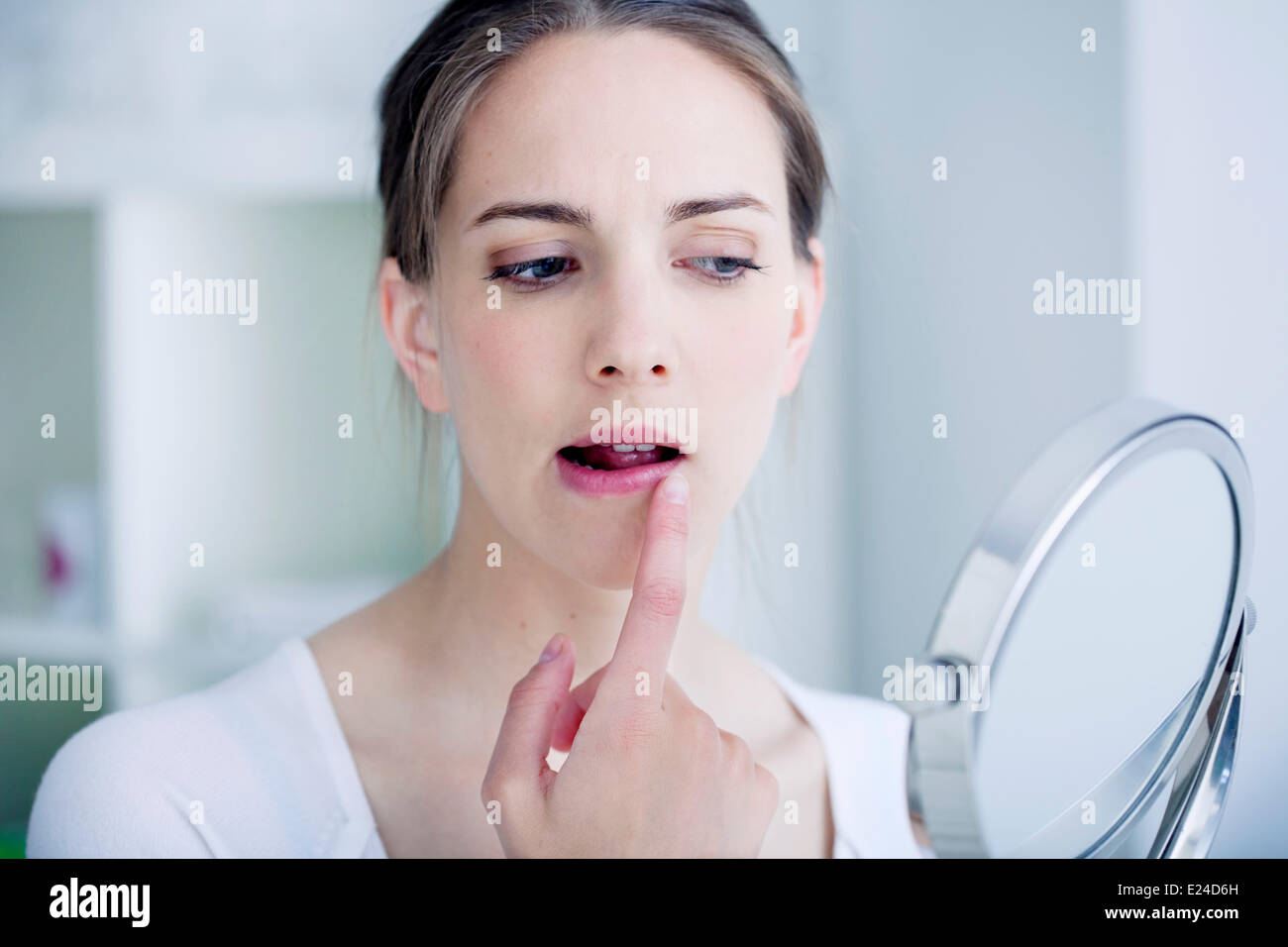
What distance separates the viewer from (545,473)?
0.78 m

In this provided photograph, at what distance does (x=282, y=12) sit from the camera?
1370 millimetres

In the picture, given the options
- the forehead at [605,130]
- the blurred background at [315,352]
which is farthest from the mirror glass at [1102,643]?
the forehead at [605,130]

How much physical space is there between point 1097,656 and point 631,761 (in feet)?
2.18

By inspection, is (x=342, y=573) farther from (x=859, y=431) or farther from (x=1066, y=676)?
(x=1066, y=676)

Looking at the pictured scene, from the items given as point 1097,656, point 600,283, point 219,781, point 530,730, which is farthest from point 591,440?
point 1097,656

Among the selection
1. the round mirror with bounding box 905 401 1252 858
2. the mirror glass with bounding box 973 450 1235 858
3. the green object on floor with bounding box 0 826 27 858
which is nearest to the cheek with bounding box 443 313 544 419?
the round mirror with bounding box 905 401 1252 858

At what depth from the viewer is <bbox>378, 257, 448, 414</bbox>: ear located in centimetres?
86

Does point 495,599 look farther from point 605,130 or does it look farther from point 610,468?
point 605,130

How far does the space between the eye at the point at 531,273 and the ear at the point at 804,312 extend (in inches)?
9.0

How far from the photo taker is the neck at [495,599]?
86 centimetres

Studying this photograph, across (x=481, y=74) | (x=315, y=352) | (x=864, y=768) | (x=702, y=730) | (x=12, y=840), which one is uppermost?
(x=481, y=74)
